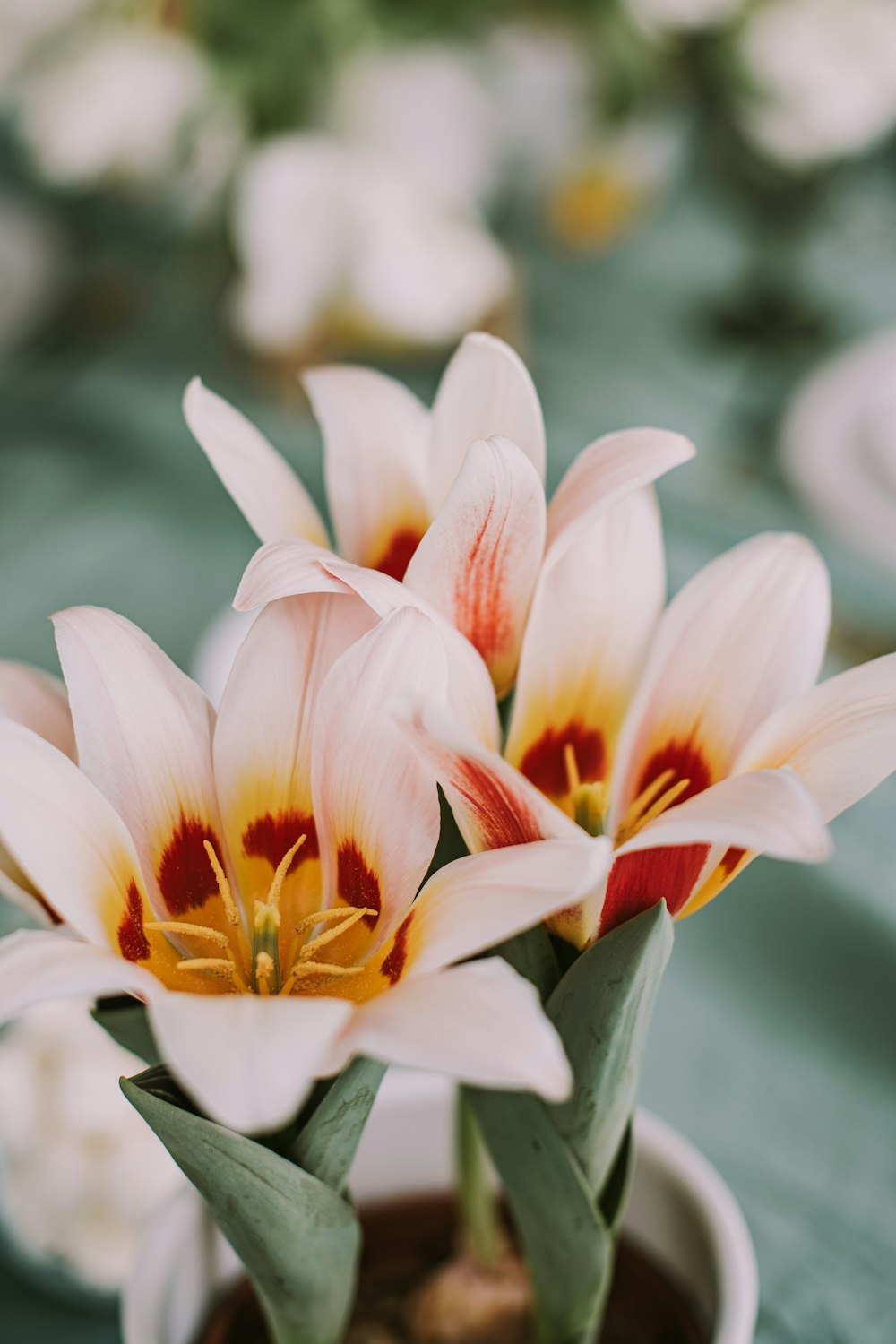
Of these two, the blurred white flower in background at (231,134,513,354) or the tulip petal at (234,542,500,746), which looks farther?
the blurred white flower in background at (231,134,513,354)

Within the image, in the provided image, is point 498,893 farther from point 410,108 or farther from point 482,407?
point 410,108

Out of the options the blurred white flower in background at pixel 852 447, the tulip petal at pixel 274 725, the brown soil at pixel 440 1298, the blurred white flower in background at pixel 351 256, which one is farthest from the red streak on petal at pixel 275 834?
the blurred white flower in background at pixel 351 256

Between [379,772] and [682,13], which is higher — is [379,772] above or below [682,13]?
below

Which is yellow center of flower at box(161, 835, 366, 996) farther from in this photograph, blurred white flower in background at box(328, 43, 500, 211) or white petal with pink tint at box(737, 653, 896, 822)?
blurred white flower in background at box(328, 43, 500, 211)

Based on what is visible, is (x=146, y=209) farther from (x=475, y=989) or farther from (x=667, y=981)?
(x=475, y=989)

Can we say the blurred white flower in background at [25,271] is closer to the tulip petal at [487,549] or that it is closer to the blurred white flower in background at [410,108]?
the blurred white flower in background at [410,108]

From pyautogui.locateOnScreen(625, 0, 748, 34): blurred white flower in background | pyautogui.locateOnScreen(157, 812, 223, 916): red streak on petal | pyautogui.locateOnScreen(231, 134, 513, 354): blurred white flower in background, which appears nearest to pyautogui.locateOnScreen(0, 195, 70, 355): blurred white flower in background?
pyautogui.locateOnScreen(231, 134, 513, 354): blurred white flower in background

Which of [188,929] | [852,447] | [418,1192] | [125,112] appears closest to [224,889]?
[188,929]
